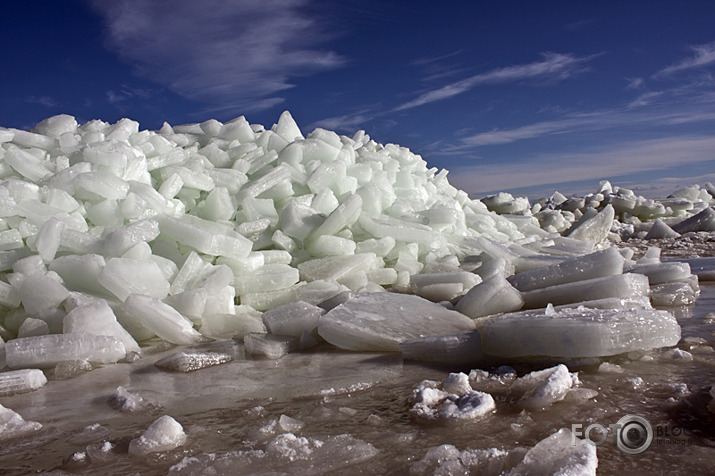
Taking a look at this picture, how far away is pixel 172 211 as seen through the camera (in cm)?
241

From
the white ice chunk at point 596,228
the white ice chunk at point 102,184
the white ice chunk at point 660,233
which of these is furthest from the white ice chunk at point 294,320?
the white ice chunk at point 660,233

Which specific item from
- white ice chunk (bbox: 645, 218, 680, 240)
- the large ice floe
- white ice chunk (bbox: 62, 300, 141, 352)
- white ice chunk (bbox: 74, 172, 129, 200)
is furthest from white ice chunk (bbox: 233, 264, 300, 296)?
white ice chunk (bbox: 645, 218, 680, 240)

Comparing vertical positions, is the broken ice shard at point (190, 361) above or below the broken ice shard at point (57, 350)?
below

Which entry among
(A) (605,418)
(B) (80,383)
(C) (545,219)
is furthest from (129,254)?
(C) (545,219)

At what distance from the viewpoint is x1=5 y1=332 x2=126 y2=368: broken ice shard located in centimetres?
147

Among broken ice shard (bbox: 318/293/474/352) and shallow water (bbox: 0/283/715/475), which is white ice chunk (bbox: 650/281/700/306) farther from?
broken ice shard (bbox: 318/293/474/352)

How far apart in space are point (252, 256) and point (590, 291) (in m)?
1.23

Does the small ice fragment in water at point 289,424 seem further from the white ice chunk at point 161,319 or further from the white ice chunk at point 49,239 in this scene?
the white ice chunk at point 49,239

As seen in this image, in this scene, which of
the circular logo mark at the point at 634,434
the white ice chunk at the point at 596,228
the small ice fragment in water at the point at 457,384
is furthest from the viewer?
the white ice chunk at the point at 596,228

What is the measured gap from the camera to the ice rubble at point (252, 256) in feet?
5.20

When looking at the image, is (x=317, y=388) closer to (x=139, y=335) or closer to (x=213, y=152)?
(x=139, y=335)

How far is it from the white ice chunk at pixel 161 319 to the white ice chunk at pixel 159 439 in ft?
2.38

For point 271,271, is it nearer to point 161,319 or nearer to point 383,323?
point 161,319

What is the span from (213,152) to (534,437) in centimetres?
239
